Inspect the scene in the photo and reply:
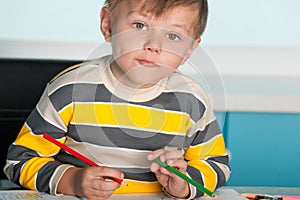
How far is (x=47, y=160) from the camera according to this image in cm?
111

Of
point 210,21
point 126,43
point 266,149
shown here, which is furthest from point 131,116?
point 210,21

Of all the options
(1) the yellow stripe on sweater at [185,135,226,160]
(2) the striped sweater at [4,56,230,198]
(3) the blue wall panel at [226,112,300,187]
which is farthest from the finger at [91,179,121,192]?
(3) the blue wall panel at [226,112,300,187]

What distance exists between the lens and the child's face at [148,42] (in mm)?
1020

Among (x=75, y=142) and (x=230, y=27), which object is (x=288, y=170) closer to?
(x=230, y=27)

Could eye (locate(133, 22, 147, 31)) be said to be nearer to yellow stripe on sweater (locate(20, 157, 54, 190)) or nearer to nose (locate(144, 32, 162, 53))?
nose (locate(144, 32, 162, 53))

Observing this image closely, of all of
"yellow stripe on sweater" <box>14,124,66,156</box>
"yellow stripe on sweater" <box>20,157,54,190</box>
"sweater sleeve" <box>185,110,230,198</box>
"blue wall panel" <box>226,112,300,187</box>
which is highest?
"blue wall panel" <box>226,112,300,187</box>

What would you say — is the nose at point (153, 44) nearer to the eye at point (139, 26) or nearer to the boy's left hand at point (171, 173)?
the eye at point (139, 26)

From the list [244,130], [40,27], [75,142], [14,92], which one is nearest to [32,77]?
[14,92]

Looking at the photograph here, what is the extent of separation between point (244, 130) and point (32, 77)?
621 millimetres

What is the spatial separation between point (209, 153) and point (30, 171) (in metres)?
0.30

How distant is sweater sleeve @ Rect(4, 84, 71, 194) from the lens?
3.58 ft

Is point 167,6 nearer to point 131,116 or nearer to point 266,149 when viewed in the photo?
point 131,116

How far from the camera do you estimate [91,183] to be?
3.27ft

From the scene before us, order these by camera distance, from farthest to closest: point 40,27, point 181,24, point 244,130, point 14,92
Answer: point 40,27
point 244,130
point 14,92
point 181,24
